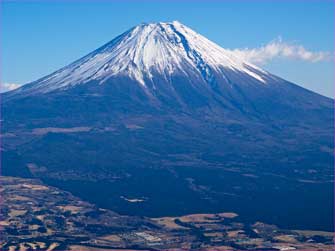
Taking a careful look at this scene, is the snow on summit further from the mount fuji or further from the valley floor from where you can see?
the valley floor

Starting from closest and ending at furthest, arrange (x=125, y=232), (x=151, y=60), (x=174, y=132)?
(x=125, y=232) → (x=174, y=132) → (x=151, y=60)

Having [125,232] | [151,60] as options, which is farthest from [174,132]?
[125,232]

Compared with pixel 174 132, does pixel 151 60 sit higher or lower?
higher

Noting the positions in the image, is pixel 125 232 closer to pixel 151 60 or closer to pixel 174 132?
pixel 174 132

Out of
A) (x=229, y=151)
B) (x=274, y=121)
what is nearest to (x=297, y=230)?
(x=229, y=151)

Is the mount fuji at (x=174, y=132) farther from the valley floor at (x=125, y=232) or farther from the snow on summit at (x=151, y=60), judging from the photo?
the valley floor at (x=125, y=232)

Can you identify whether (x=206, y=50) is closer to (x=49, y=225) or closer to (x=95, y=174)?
(x=95, y=174)
